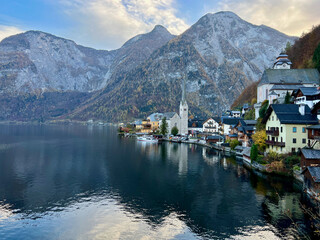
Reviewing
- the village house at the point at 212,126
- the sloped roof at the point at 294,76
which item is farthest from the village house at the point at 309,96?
the village house at the point at 212,126

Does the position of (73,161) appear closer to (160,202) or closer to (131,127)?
(160,202)

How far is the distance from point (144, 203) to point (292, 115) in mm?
39124

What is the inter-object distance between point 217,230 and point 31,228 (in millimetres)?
21055

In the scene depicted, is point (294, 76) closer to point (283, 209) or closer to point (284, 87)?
point (284, 87)

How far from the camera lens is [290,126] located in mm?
52031

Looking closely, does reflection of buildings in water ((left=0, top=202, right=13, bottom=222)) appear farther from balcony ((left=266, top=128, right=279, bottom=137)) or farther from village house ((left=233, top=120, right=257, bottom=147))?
village house ((left=233, top=120, right=257, bottom=147))

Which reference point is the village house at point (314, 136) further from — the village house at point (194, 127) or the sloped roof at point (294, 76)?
the village house at point (194, 127)

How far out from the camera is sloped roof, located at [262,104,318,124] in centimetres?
5162

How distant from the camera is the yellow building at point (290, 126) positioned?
51469mm

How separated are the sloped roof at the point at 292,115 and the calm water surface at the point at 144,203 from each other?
14029 mm

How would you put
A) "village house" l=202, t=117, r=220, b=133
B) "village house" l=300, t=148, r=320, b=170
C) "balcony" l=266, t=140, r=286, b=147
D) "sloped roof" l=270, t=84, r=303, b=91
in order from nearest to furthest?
"village house" l=300, t=148, r=320, b=170, "balcony" l=266, t=140, r=286, b=147, "sloped roof" l=270, t=84, r=303, b=91, "village house" l=202, t=117, r=220, b=133

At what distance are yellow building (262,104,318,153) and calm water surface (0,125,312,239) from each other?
31.0ft

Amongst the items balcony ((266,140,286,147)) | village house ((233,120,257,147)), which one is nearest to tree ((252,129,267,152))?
balcony ((266,140,286,147))

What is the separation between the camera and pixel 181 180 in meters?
47.9
